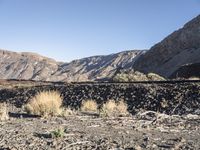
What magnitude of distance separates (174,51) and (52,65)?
82996 mm

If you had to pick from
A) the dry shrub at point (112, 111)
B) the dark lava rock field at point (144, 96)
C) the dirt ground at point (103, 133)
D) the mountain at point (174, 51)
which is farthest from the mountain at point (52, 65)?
the dirt ground at point (103, 133)

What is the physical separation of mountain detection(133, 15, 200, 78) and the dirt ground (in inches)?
2347

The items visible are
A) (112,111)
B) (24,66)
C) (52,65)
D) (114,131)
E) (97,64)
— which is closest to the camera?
(114,131)

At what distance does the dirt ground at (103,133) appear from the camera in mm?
8852

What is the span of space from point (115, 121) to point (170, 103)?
252 inches

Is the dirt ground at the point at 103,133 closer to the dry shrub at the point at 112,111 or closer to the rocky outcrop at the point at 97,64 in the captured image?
the dry shrub at the point at 112,111

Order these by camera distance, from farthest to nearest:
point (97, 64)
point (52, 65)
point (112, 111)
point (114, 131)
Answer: point (52, 65) → point (97, 64) → point (112, 111) → point (114, 131)

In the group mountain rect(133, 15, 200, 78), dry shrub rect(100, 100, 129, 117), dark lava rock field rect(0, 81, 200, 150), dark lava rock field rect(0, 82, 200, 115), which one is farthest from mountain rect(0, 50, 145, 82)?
dark lava rock field rect(0, 81, 200, 150)

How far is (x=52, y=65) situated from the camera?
160 metres

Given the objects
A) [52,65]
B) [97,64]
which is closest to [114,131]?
A: [97,64]

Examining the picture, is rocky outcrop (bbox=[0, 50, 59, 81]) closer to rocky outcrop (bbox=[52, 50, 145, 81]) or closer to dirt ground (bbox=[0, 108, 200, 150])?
rocky outcrop (bbox=[52, 50, 145, 81])

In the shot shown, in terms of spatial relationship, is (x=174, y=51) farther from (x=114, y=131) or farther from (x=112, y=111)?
(x=114, y=131)

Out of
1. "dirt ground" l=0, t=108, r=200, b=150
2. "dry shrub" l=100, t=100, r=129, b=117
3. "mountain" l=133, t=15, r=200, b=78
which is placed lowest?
"dirt ground" l=0, t=108, r=200, b=150

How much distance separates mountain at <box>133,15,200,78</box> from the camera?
73.5 meters
